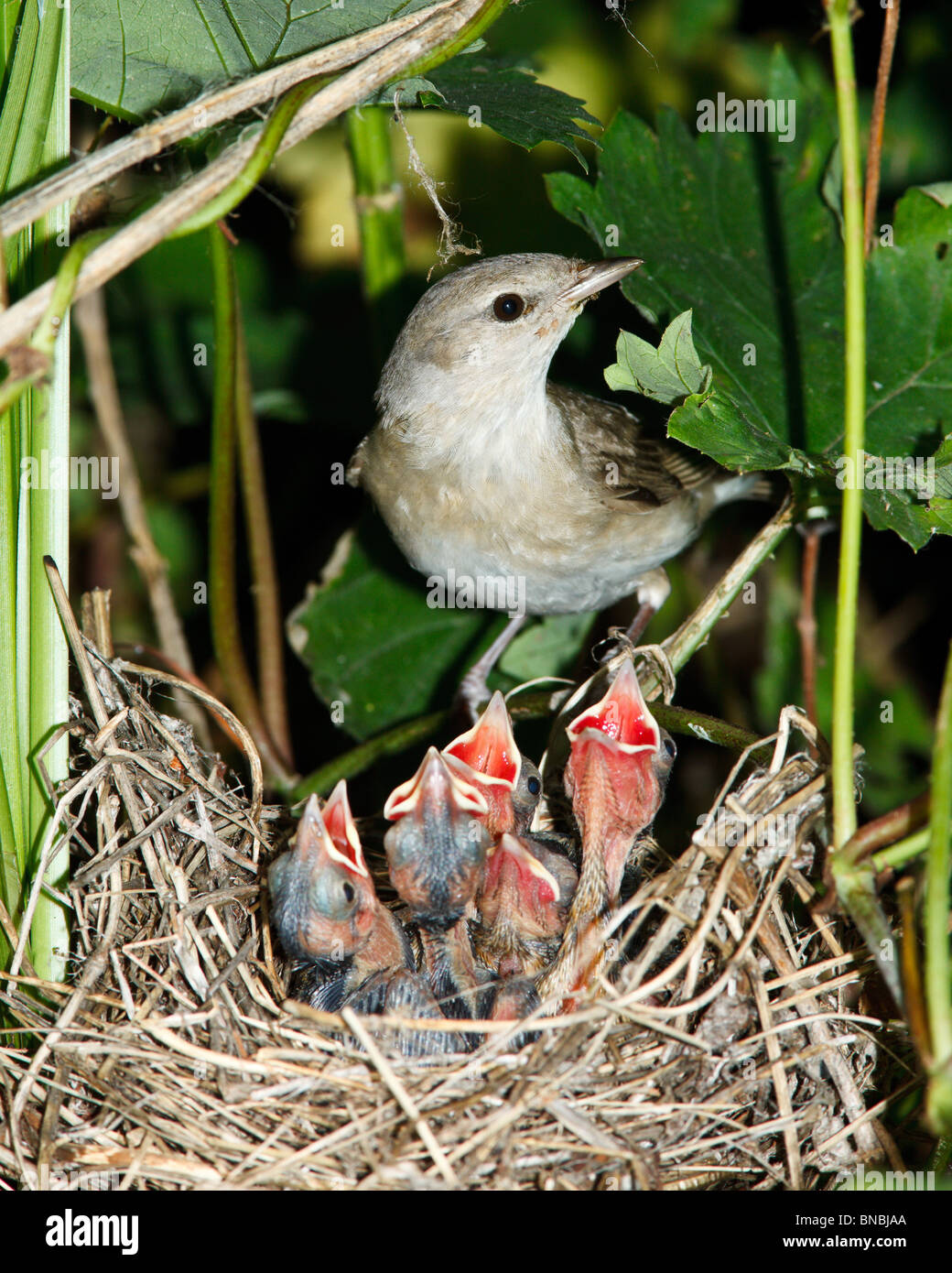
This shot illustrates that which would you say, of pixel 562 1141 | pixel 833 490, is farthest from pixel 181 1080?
pixel 833 490

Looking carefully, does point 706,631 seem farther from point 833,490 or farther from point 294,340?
point 294,340

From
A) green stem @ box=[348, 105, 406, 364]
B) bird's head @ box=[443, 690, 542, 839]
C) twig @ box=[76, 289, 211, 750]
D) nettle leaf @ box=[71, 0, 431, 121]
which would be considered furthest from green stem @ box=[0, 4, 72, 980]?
twig @ box=[76, 289, 211, 750]

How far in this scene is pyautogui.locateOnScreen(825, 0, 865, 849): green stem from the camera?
1428 mm

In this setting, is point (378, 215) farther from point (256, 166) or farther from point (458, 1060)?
point (458, 1060)

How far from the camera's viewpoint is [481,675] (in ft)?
9.57

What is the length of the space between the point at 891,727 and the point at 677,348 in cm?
175

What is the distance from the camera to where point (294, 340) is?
10.8 ft

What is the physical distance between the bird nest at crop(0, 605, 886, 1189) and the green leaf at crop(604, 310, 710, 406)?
607 mm

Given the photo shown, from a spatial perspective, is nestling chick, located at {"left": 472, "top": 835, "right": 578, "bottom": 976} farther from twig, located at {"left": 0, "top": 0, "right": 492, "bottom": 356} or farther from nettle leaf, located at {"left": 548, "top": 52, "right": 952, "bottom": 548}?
twig, located at {"left": 0, "top": 0, "right": 492, "bottom": 356}

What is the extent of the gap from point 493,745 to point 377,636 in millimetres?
964

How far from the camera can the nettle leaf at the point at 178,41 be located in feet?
6.51

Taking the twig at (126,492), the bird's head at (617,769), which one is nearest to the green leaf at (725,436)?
the bird's head at (617,769)

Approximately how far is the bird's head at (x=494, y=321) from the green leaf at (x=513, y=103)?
0.26 m

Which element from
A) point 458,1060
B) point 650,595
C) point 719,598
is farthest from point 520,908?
point 650,595
